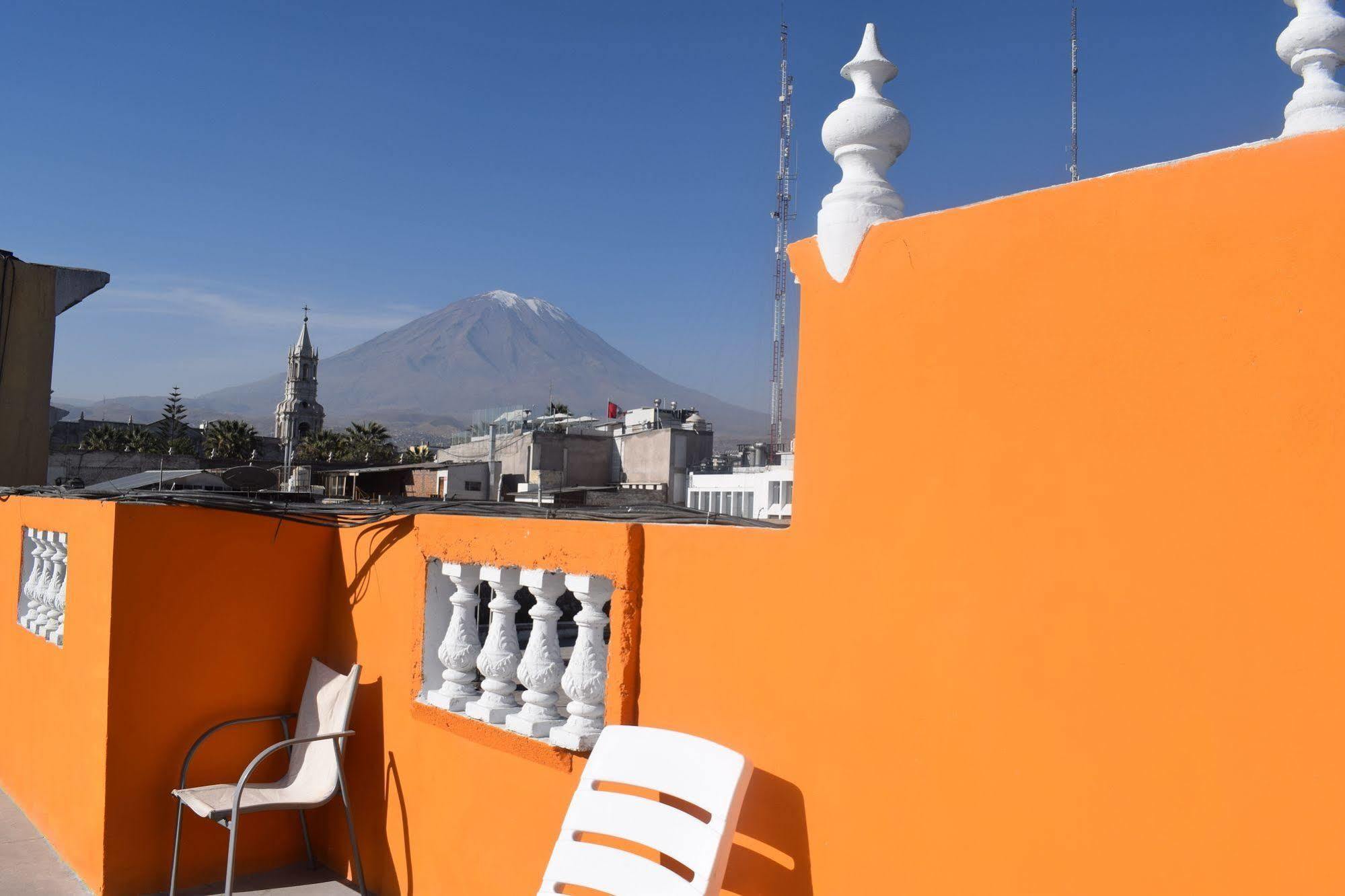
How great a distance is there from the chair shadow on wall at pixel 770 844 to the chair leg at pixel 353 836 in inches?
69.5

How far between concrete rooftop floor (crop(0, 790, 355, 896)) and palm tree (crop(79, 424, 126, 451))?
48.7 metres

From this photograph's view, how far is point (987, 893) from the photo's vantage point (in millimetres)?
1996

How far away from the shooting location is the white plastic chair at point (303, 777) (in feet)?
11.4

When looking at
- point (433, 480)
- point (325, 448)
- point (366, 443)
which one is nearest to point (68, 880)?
point (433, 480)

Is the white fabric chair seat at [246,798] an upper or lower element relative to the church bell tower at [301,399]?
lower

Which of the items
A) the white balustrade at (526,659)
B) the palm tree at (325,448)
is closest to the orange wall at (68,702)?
the white balustrade at (526,659)

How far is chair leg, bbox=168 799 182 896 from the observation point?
144 inches

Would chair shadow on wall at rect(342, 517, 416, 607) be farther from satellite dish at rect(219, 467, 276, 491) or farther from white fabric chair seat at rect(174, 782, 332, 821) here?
satellite dish at rect(219, 467, 276, 491)

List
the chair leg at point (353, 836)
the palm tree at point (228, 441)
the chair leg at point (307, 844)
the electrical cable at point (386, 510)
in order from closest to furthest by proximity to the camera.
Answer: the electrical cable at point (386, 510) < the chair leg at point (353, 836) < the chair leg at point (307, 844) < the palm tree at point (228, 441)

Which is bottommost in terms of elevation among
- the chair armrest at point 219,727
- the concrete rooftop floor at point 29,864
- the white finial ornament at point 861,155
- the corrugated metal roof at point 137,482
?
the concrete rooftop floor at point 29,864

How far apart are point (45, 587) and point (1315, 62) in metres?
5.47

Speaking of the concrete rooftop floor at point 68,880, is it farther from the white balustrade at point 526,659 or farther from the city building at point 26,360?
the city building at point 26,360

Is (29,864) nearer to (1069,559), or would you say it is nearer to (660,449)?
(1069,559)

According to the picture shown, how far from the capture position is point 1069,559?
1915mm
